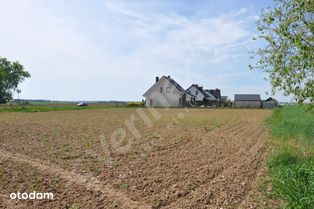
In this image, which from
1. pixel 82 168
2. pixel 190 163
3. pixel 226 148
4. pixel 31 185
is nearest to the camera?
pixel 31 185

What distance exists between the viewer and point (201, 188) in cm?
554

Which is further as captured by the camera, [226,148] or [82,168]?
[226,148]

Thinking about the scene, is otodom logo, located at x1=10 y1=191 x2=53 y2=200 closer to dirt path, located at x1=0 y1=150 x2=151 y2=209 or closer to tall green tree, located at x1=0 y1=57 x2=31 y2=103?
dirt path, located at x1=0 y1=150 x2=151 y2=209

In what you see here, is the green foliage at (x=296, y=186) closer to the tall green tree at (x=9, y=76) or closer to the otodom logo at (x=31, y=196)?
the otodom logo at (x=31, y=196)

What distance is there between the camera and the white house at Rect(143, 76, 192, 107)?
59.5 metres

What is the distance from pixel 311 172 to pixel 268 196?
0.95 meters

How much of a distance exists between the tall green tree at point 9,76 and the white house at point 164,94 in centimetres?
3985

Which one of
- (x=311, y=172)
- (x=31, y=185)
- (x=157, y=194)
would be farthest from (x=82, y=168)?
(x=311, y=172)

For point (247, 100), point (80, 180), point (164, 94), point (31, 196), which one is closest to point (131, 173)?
point (80, 180)

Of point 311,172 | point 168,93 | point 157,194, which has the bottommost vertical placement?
point 157,194

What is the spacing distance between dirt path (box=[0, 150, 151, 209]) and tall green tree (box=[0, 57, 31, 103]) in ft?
240

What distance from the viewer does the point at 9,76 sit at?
76.7m

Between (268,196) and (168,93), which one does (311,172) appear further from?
(168,93)

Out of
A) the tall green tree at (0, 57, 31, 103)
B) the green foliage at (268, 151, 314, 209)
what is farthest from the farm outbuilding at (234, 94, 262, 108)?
the green foliage at (268, 151, 314, 209)
